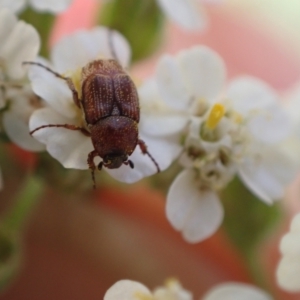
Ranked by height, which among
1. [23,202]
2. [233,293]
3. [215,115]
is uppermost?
[215,115]

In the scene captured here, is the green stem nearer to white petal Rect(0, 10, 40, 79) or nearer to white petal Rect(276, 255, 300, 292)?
white petal Rect(0, 10, 40, 79)

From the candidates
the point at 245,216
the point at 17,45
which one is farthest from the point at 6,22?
the point at 245,216

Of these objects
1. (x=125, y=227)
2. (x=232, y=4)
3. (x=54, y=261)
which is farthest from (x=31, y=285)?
(x=232, y=4)

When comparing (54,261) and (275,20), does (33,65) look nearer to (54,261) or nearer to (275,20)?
(54,261)

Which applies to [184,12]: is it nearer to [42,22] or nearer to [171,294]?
[42,22]

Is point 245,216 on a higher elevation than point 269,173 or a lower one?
lower

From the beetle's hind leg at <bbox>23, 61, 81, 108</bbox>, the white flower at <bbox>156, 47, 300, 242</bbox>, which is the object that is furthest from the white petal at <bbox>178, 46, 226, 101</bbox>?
the beetle's hind leg at <bbox>23, 61, 81, 108</bbox>

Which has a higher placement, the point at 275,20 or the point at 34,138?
the point at 34,138
